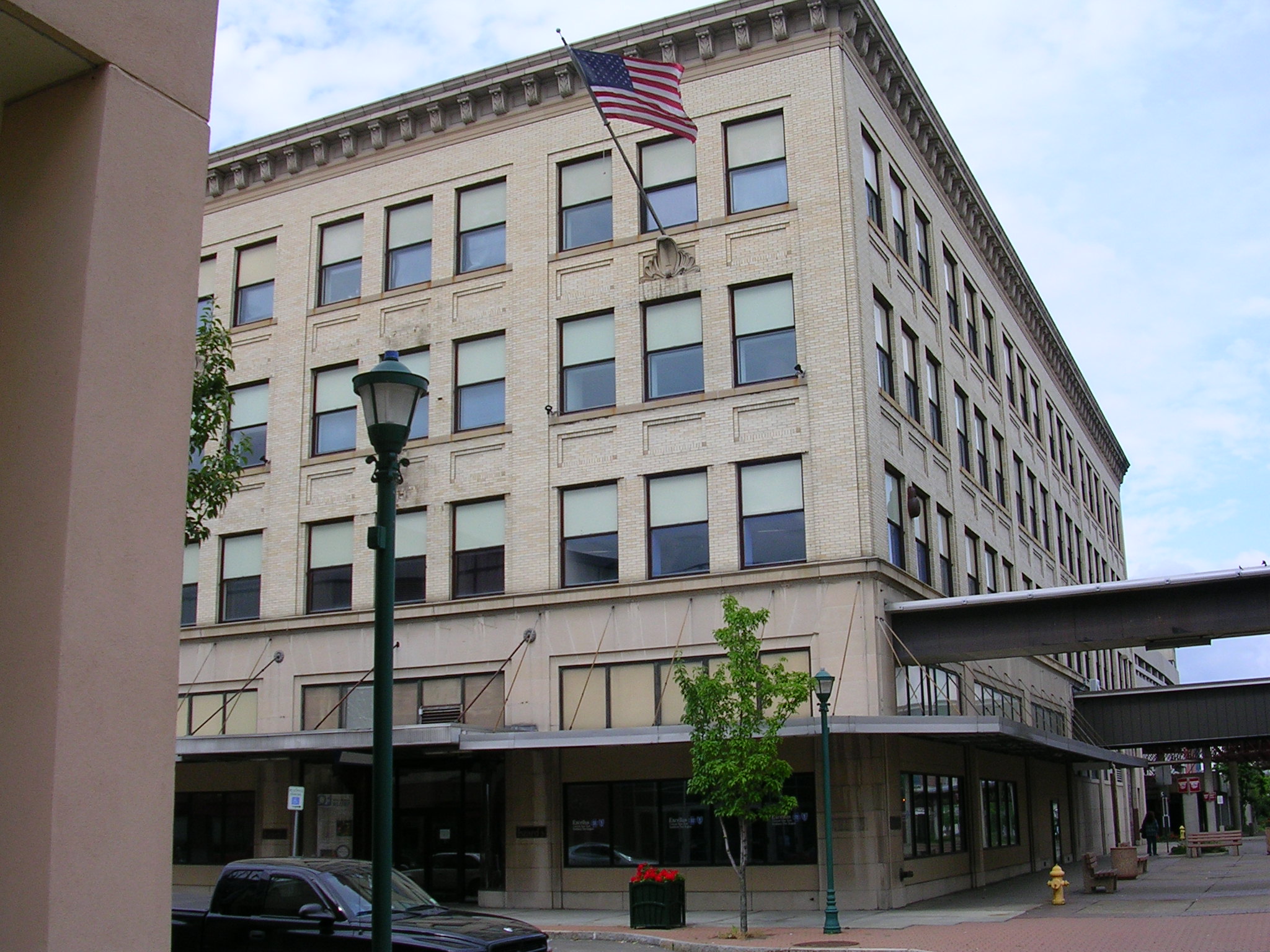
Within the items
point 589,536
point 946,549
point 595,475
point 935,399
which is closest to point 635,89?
point 595,475

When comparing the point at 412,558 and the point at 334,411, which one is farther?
the point at 334,411

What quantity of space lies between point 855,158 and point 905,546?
840 centimetres

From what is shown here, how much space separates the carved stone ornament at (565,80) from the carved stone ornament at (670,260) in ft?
15.2

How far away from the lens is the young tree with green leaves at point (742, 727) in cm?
2194

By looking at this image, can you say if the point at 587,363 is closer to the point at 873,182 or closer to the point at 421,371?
the point at 421,371

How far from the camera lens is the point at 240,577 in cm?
3244

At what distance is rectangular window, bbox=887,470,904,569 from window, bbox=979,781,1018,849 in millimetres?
8107

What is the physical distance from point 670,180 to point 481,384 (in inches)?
247

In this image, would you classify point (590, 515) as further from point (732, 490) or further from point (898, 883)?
point (898, 883)

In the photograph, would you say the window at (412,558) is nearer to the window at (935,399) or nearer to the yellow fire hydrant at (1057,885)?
the window at (935,399)

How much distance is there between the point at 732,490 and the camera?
27.0 meters

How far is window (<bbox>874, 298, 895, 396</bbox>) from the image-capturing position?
28.8 meters

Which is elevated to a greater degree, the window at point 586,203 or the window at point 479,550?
the window at point 586,203

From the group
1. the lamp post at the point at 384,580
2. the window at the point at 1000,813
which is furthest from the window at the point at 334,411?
the lamp post at the point at 384,580
